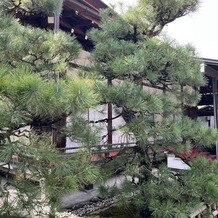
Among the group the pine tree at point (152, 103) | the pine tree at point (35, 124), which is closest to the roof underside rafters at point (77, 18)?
the pine tree at point (152, 103)

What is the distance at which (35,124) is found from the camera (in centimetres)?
241

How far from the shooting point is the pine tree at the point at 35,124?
1932 mm

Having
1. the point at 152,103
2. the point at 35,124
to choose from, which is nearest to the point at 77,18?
the point at 152,103

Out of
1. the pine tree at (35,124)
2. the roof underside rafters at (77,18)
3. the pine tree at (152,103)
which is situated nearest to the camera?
the pine tree at (35,124)

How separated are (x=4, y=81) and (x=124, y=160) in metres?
2.21

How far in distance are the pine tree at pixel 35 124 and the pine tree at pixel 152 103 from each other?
2.38 ft

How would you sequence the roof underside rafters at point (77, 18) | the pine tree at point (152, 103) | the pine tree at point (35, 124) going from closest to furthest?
the pine tree at point (35, 124) < the pine tree at point (152, 103) < the roof underside rafters at point (77, 18)

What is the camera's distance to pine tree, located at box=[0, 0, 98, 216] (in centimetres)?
193

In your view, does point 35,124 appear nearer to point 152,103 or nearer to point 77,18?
point 152,103

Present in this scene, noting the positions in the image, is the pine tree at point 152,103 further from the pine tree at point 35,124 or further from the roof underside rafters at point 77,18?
the roof underside rafters at point 77,18

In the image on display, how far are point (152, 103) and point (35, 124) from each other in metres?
1.22

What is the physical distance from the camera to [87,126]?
8.59 feet

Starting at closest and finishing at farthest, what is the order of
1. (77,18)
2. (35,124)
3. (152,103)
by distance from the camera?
(35,124) < (152,103) < (77,18)

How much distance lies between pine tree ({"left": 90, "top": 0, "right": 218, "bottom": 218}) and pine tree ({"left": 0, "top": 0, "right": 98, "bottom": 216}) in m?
0.73
